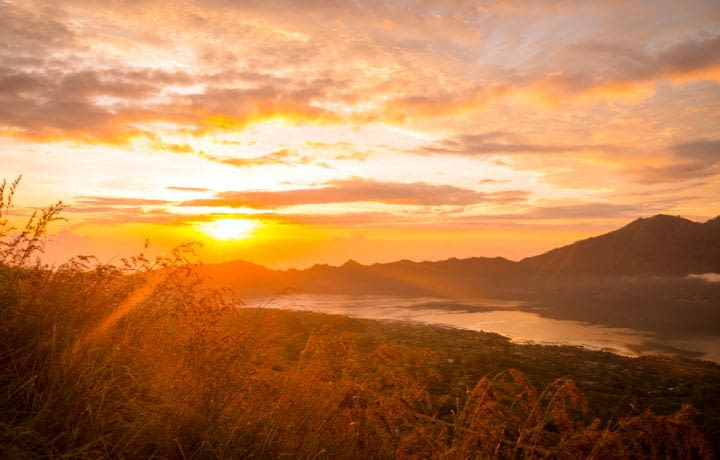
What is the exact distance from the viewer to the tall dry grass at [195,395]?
3.25 metres

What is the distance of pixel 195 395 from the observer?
416cm

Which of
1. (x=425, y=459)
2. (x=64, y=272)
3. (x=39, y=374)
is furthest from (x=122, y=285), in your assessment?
(x=425, y=459)

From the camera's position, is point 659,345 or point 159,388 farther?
point 659,345

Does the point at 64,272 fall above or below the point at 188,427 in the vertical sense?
above

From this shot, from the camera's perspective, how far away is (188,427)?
3.75 meters

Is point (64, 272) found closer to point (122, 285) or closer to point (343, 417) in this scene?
point (122, 285)

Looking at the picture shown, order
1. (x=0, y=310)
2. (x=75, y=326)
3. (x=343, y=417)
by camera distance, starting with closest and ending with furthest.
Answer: (x=0, y=310)
(x=75, y=326)
(x=343, y=417)

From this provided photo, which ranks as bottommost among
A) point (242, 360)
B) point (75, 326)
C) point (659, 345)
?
point (659, 345)

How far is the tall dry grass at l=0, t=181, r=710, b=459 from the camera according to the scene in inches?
128

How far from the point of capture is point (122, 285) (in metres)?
5.82

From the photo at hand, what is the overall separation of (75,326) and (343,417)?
310 centimetres

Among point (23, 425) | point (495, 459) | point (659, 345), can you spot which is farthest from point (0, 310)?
point (659, 345)

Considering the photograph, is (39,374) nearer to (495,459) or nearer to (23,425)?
(23,425)

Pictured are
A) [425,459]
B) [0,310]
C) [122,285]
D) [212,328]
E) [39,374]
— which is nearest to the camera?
[39,374]
